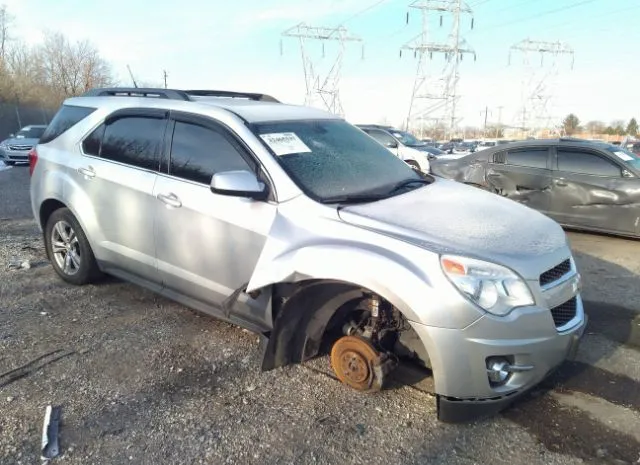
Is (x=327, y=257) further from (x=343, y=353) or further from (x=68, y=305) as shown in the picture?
(x=68, y=305)

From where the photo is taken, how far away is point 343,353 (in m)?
3.15

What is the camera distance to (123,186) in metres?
4.05

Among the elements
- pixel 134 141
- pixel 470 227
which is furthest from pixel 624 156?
pixel 134 141

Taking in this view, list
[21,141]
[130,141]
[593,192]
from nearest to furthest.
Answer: [130,141] < [593,192] < [21,141]

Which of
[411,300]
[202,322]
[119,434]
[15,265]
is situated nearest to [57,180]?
[15,265]

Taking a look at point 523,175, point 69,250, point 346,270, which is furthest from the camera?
point 523,175

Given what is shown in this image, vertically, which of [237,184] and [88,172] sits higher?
[237,184]

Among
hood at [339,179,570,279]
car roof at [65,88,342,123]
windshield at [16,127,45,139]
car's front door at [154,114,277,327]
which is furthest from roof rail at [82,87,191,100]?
windshield at [16,127,45,139]

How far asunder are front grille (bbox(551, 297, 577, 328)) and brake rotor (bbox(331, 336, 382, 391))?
1008mm

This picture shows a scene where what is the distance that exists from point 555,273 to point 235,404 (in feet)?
6.62

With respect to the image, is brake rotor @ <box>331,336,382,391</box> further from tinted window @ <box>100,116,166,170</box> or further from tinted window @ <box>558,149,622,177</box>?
tinted window @ <box>558,149,622,177</box>

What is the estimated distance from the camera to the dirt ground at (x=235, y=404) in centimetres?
262

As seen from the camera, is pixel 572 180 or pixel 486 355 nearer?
pixel 486 355

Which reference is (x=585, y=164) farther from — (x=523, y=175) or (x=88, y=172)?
(x=88, y=172)
